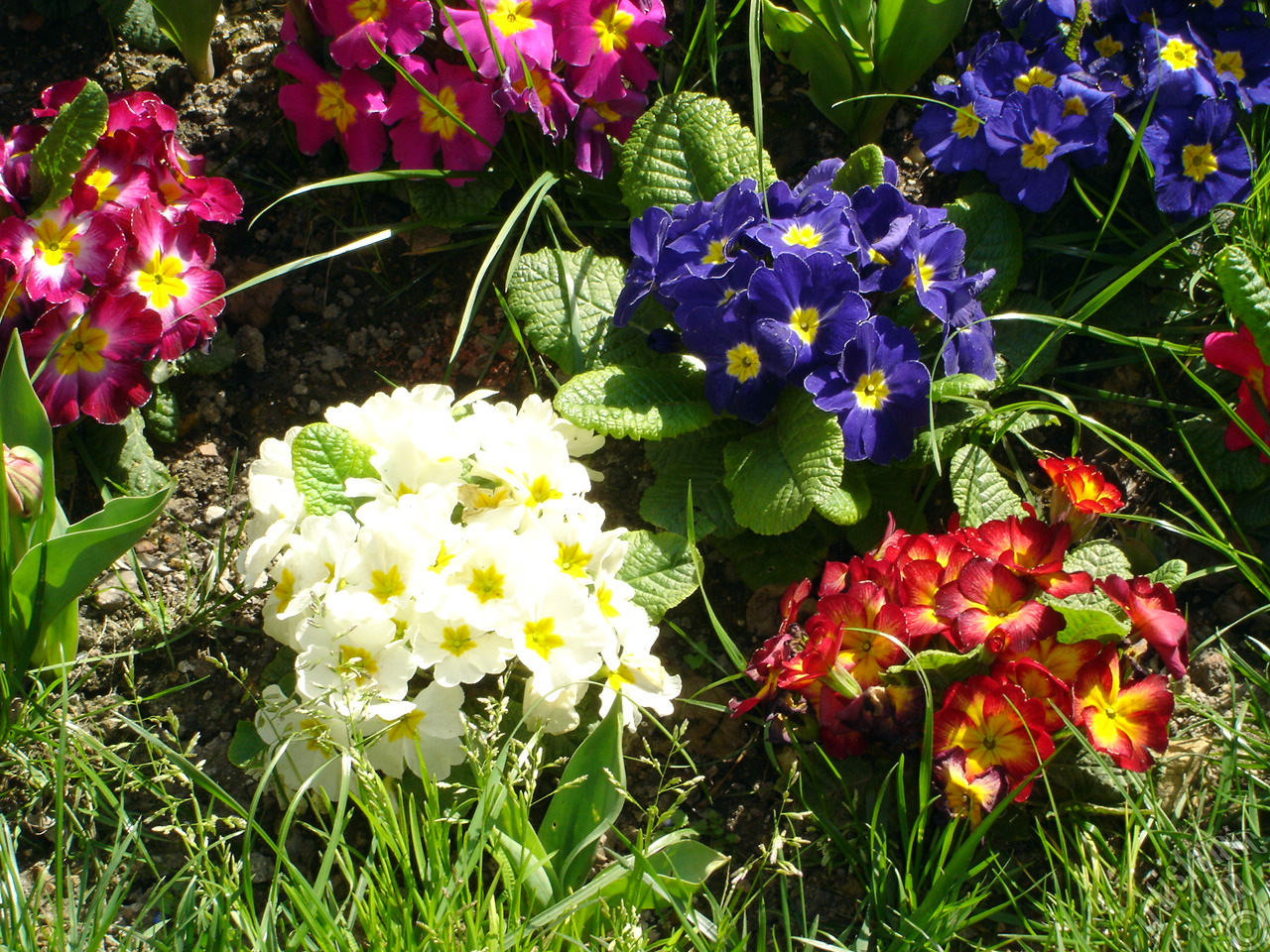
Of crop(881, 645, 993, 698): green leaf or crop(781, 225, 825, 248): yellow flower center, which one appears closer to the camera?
crop(881, 645, 993, 698): green leaf

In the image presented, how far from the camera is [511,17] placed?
2.16 m

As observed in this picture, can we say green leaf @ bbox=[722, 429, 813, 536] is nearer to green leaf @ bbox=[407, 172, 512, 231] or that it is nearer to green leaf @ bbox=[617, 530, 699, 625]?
green leaf @ bbox=[617, 530, 699, 625]

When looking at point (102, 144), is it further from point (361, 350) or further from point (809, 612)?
point (809, 612)

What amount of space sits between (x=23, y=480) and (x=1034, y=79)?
6.94 ft

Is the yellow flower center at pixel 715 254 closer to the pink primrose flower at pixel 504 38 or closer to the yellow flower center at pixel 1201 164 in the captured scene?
the pink primrose flower at pixel 504 38

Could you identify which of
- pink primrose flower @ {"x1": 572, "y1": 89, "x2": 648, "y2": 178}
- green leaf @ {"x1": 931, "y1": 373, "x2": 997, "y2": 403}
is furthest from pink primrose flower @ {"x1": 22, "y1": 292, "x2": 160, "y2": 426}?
green leaf @ {"x1": 931, "y1": 373, "x2": 997, "y2": 403}

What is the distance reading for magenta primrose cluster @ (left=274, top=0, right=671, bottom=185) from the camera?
213 centimetres

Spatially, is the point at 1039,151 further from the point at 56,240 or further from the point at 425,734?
the point at 56,240

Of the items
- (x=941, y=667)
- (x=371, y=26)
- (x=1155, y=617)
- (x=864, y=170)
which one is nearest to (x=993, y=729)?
(x=941, y=667)

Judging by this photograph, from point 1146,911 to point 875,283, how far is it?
44.6 inches

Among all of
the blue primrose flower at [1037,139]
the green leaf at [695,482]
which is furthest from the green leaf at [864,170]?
the green leaf at [695,482]

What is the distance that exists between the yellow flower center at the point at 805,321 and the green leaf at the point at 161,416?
126 centimetres

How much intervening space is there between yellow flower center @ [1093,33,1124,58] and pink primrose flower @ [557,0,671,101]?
969 mm

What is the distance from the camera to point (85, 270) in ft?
6.21
